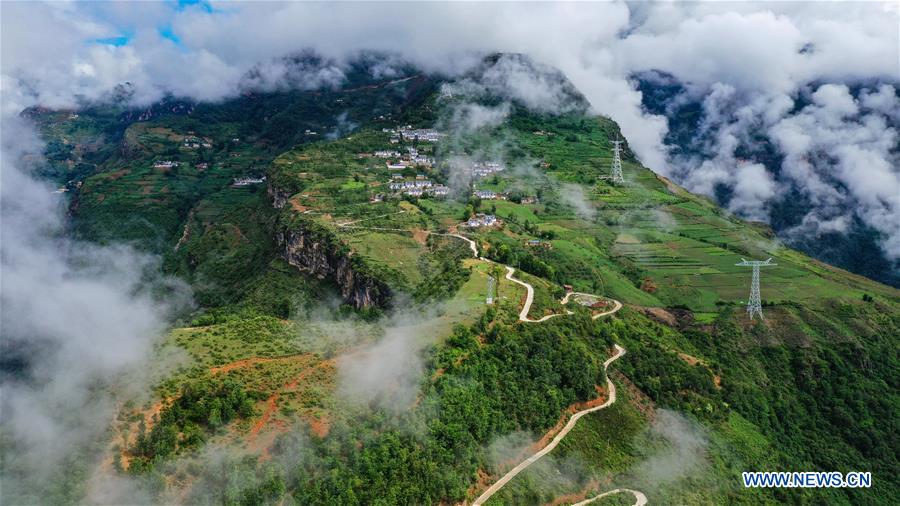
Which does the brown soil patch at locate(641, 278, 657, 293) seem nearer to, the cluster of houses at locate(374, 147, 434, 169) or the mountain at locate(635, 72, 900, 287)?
the cluster of houses at locate(374, 147, 434, 169)

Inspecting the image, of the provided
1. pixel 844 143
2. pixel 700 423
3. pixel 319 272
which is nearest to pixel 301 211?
pixel 319 272

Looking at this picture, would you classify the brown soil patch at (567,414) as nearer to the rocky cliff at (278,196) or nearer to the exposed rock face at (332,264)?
the exposed rock face at (332,264)

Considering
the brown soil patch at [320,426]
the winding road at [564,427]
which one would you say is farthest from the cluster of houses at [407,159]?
the brown soil patch at [320,426]

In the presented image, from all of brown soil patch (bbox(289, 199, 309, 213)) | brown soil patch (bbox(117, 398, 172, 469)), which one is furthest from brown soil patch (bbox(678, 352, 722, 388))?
brown soil patch (bbox(289, 199, 309, 213))

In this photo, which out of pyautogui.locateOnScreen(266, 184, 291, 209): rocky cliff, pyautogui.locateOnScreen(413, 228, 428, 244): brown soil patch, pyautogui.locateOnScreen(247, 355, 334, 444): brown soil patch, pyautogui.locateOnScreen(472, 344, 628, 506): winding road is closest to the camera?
pyautogui.locateOnScreen(247, 355, 334, 444): brown soil patch

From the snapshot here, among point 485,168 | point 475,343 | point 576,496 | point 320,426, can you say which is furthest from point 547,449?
point 485,168

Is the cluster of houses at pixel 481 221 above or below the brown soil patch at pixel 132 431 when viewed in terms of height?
above

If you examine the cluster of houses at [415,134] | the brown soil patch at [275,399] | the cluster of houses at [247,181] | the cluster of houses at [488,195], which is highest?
the cluster of houses at [415,134]
